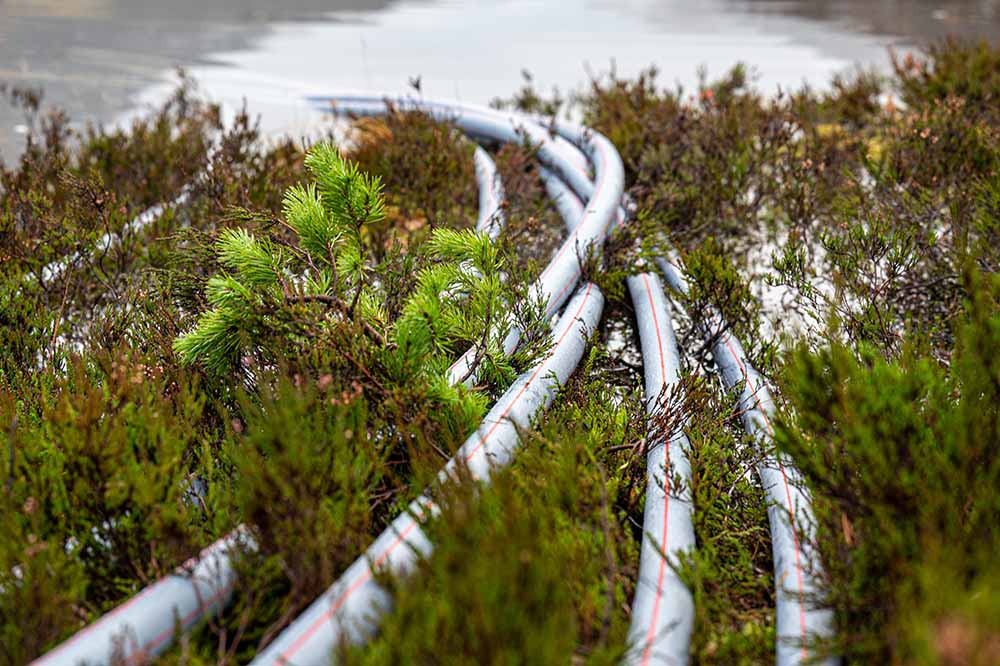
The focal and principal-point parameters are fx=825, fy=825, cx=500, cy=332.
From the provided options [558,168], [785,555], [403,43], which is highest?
[403,43]

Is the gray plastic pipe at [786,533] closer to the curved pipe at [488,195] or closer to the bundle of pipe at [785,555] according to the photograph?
the bundle of pipe at [785,555]

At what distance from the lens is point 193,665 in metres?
2.12

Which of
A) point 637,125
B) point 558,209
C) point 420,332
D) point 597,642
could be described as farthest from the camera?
point 637,125

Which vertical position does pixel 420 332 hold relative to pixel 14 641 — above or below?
above

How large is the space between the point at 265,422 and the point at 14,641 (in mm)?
846

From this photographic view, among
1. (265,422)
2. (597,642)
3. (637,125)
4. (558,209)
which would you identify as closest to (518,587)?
(597,642)

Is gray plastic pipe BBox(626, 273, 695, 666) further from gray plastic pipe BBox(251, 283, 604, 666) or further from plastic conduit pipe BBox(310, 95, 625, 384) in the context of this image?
plastic conduit pipe BBox(310, 95, 625, 384)

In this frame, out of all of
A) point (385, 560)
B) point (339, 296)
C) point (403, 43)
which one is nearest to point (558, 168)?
point (339, 296)

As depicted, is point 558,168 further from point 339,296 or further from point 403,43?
point 403,43

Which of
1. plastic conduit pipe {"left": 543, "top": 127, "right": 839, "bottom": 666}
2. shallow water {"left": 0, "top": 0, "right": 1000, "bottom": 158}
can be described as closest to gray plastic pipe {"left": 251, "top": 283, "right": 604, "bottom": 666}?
plastic conduit pipe {"left": 543, "top": 127, "right": 839, "bottom": 666}

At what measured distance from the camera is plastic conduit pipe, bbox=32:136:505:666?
6.80 ft

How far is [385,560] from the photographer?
7.87ft

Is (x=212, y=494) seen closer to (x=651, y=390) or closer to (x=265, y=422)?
(x=265, y=422)

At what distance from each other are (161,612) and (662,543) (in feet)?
4.95
